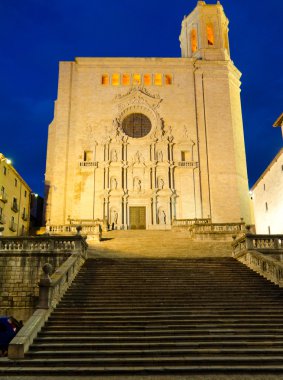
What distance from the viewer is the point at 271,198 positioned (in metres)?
27.8

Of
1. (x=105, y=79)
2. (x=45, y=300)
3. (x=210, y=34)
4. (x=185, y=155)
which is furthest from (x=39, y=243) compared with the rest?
(x=210, y=34)

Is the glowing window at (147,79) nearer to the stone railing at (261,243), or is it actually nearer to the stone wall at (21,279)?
the stone railing at (261,243)

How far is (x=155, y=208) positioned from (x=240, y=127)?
1255 centimetres

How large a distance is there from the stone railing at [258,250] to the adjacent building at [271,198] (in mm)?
8222

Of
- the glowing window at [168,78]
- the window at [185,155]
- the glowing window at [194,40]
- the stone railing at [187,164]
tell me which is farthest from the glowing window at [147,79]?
the stone railing at [187,164]

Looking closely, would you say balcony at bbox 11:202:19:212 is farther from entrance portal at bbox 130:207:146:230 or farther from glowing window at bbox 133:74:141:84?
glowing window at bbox 133:74:141:84

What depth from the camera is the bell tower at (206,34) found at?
3894 centimetres

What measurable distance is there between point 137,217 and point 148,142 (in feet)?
23.4

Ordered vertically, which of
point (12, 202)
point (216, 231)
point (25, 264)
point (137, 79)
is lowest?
point (25, 264)

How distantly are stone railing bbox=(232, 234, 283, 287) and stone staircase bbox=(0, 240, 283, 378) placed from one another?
1.84 ft

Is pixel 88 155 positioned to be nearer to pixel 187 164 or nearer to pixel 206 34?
pixel 187 164

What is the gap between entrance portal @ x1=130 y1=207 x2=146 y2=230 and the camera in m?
33.3

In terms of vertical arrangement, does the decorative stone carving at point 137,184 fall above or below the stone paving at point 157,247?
above

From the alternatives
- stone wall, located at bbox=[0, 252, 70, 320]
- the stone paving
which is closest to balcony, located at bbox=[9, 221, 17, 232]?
the stone paving
